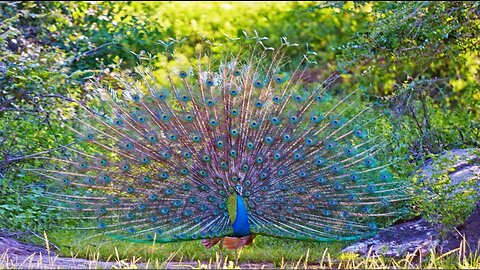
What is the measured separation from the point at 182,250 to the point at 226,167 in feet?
2.57

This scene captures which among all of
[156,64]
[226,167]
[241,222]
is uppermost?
[156,64]

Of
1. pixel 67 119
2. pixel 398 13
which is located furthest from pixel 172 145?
pixel 398 13

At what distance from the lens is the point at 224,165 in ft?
26.9

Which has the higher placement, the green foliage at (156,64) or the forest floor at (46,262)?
the green foliage at (156,64)

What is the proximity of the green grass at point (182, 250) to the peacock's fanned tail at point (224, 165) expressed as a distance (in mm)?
166

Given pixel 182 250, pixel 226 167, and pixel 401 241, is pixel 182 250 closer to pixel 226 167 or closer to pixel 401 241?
pixel 226 167

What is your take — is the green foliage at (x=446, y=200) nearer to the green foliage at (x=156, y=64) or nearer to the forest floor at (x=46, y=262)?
the green foliage at (x=156, y=64)

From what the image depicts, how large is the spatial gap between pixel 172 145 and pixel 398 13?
3.05 meters

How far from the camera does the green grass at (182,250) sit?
795cm

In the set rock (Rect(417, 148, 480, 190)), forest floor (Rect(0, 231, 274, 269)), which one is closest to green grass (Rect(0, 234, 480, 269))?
forest floor (Rect(0, 231, 274, 269))

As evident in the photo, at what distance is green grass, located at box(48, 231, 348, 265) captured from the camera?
7945mm

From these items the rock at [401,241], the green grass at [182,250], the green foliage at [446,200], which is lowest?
the green grass at [182,250]

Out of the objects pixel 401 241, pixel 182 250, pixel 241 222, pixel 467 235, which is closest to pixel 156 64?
pixel 182 250

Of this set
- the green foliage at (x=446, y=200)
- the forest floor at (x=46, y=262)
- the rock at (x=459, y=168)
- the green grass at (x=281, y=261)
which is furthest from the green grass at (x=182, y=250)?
the rock at (x=459, y=168)
